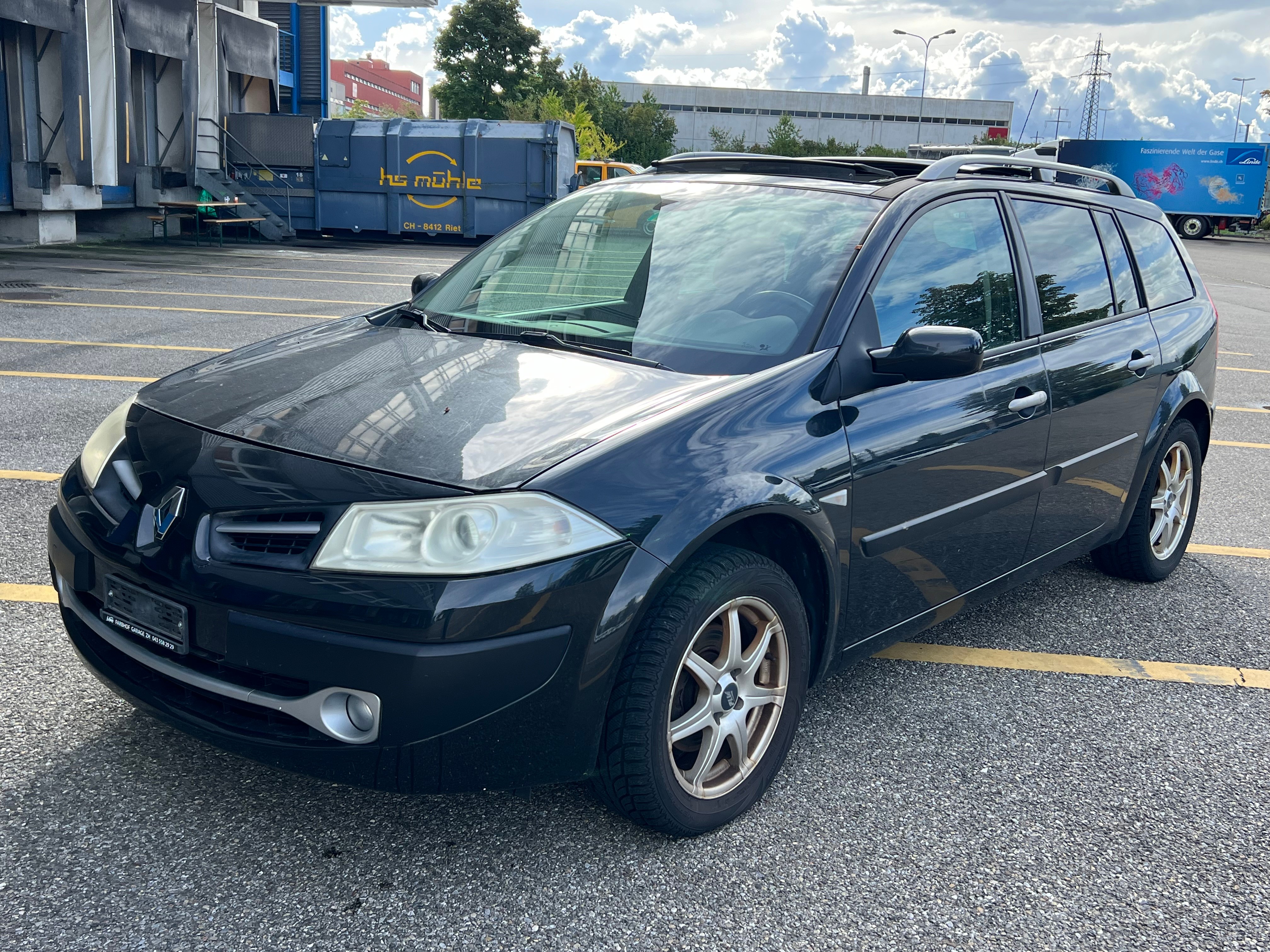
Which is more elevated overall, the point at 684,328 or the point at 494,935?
the point at 684,328

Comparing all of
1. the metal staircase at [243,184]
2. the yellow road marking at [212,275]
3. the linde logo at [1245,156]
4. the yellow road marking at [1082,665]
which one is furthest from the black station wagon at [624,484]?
the linde logo at [1245,156]

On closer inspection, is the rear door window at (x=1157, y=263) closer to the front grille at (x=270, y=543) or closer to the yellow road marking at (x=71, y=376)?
the front grille at (x=270, y=543)

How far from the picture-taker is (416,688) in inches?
83.0

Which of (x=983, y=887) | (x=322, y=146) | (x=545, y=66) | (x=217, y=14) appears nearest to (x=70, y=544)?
(x=983, y=887)

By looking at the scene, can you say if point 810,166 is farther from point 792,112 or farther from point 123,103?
point 792,112

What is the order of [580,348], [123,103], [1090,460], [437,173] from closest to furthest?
[580,348], [1090,460], [123,103], [437,173]

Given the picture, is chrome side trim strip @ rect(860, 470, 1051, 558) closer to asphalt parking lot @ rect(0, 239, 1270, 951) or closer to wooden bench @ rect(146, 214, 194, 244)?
asphalt parking lot @ rect(0, 239, 1270, 951)

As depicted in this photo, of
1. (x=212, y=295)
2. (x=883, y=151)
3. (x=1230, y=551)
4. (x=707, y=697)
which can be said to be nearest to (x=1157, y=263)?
(x=1230, y=551)

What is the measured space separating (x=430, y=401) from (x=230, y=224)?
78.2 ft

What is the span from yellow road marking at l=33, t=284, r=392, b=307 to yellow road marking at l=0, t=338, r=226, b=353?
340 cm

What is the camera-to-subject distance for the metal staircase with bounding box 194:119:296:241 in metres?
24.3

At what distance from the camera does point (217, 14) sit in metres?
25.5

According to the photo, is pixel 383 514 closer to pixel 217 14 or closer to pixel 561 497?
pixel 561 497

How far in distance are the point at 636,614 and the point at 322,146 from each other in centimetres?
2478
